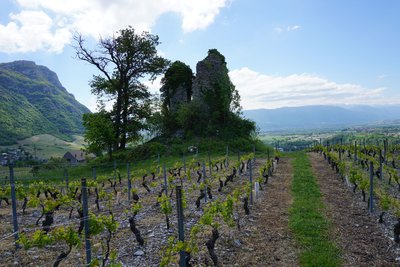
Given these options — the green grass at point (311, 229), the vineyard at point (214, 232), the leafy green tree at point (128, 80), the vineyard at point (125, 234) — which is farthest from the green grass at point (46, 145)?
the green grass at point (311, 229)

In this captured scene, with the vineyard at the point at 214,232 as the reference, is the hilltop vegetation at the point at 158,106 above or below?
above

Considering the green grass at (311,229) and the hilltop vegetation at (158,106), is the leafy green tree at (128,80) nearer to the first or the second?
the hilltop vegetation at (158,106)

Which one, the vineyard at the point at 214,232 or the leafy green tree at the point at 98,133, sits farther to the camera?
the leafy green tree at the point at 98,133

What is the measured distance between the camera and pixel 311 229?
10.7 meters

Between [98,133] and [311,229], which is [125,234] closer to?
[311,229]

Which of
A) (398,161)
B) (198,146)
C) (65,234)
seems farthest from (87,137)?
(398,161)

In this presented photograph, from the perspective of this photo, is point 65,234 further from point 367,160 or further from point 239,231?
point 367,160

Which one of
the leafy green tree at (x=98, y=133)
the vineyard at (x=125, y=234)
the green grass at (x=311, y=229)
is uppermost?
the leafy green tree at (x=98, y=133)

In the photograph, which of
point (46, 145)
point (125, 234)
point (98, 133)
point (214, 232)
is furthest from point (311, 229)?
point (46, 145)

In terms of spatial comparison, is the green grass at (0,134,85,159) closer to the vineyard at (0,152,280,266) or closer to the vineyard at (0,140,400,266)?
the vineyard at (0,152,280,266)

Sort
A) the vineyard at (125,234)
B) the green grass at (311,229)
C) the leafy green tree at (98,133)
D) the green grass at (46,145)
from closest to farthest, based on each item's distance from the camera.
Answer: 1. the vineyard at (125,234)
2. the green grass at (311,229)
3. the leafy green tree at (98,133)
4. the green grass at (46,145)

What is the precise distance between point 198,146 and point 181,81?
13.1m

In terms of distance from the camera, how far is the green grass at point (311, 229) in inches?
334

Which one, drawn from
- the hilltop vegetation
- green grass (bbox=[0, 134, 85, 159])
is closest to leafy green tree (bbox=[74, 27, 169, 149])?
the hilltop vegetation
